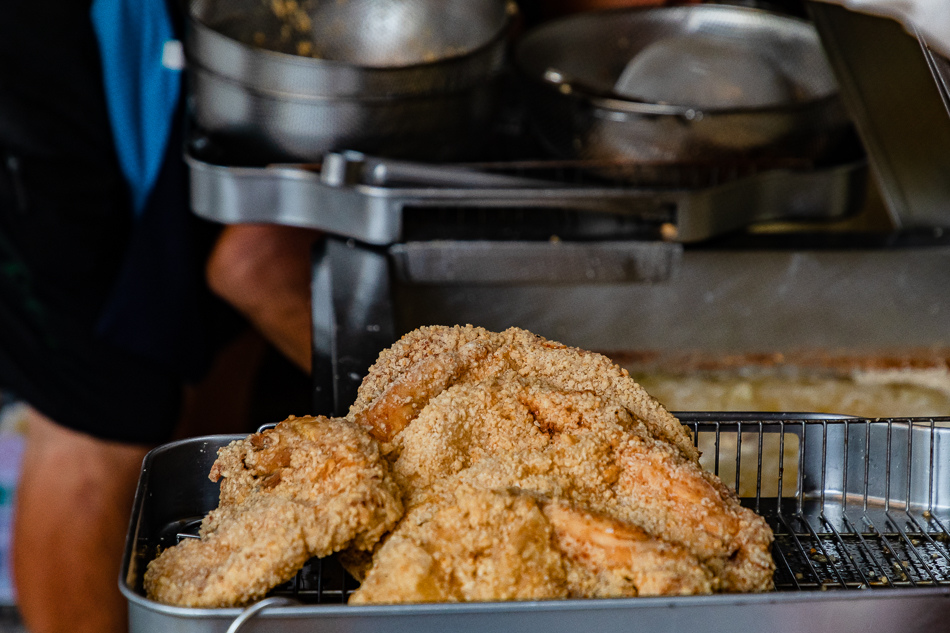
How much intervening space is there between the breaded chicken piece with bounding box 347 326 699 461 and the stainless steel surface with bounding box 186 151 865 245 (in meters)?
0.59

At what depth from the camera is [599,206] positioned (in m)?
1.43

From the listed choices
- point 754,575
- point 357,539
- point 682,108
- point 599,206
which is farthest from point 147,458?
point 682,108

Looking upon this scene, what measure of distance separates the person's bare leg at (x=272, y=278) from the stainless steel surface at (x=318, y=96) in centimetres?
38

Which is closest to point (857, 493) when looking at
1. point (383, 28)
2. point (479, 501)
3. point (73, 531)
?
point (479, 501)

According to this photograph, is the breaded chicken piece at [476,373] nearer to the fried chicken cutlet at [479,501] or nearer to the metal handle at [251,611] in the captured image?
the fried chicken cutlet at [479,501]

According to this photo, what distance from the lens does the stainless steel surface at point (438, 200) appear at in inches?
55.0

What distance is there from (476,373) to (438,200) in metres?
0.66

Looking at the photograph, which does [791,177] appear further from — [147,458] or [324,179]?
[147,458]

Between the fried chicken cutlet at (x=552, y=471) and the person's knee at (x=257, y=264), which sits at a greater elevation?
Answer: the fried chicken cutlet at (x=552, y=471)

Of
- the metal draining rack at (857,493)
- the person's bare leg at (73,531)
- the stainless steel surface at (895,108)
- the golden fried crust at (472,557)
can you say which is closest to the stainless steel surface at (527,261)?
the stainless steel surface at (895,108)

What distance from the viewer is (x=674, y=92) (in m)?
1.63

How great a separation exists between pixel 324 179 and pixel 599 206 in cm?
46

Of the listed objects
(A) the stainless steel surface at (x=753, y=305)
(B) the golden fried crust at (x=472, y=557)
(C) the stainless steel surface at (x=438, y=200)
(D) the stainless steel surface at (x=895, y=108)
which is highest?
(D) the stainless steel surface at (x=895, y=108)

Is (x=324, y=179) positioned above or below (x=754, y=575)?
below
